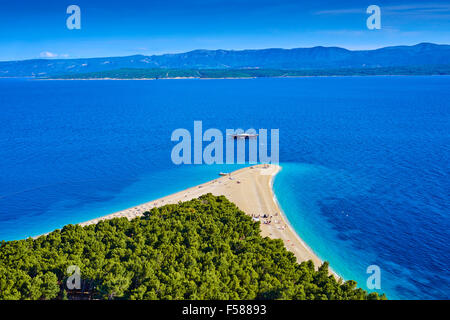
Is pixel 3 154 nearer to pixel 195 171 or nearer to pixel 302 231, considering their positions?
pixel 195 171

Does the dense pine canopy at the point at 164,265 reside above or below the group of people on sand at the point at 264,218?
above

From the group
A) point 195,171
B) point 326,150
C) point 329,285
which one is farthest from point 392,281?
point 326,150

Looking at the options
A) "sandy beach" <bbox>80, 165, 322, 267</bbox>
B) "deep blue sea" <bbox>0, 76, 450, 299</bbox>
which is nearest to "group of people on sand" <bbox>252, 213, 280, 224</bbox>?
"sandy beach" <bbox>80, 165, 322, 267</bbox>
